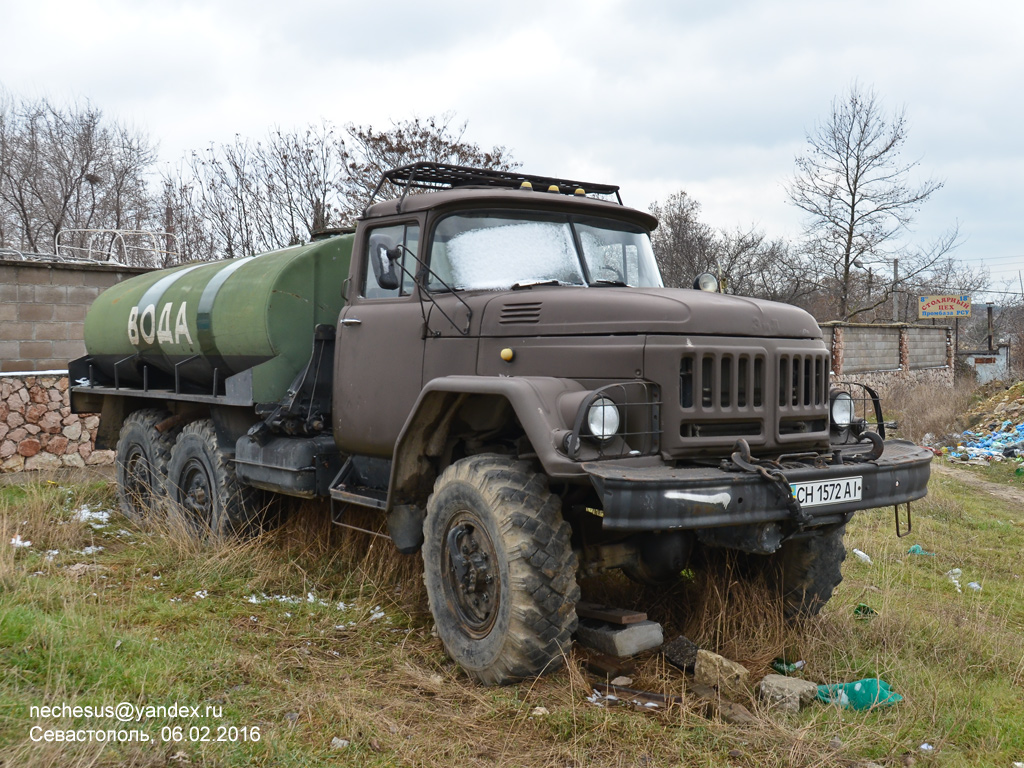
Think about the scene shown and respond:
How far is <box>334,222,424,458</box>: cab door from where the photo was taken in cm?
541

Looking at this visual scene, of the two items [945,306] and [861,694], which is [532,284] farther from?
[945,306]

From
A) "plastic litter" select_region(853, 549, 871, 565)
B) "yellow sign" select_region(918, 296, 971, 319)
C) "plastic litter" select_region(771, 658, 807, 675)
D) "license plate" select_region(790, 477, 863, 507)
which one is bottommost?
"plastic litter" select_region(771, 658, 807, 675)

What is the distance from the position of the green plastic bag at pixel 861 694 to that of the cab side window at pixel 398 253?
9.96ft

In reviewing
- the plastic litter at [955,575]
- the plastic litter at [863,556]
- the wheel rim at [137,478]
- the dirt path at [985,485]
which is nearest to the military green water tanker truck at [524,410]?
the wheel rim at [137,478]

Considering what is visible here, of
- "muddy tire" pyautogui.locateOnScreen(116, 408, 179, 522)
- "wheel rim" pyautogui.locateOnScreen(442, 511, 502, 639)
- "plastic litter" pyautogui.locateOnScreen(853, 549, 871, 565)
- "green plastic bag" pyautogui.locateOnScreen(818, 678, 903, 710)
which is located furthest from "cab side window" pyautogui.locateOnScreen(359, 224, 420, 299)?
"plastic litter" pyautogui.locateOnScreen(853, 549, 871, 565)

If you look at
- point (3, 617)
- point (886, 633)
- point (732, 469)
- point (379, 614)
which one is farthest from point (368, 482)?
point (886, 633)

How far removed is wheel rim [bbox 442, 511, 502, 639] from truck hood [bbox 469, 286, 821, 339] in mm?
1030

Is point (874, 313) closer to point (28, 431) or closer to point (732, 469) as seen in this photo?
point (28, 431)

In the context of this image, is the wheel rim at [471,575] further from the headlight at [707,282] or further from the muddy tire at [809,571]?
the headlight at [707,282]

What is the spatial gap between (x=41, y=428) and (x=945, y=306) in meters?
26.3

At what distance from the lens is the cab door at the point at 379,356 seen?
5410 mm

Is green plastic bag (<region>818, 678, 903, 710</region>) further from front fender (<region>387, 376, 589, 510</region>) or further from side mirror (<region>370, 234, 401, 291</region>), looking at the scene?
side mirror (<region>370, 234, 401, 291</region>)

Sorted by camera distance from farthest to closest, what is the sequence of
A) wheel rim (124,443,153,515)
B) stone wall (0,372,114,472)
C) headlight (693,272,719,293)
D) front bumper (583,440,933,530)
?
stone wall (0,372,114,472) < wheel rim (124,443,153,515) < headlight (693,272,719,293) < front bumper (583,440,933,530)

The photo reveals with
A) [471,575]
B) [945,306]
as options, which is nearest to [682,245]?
[945,306]
